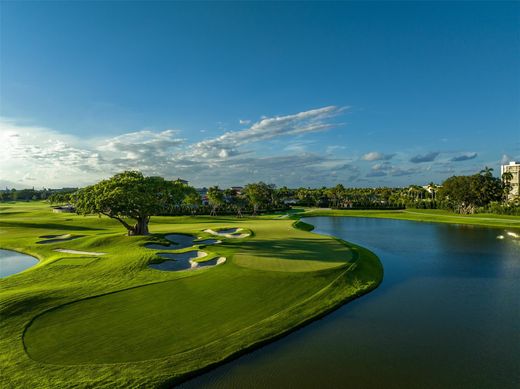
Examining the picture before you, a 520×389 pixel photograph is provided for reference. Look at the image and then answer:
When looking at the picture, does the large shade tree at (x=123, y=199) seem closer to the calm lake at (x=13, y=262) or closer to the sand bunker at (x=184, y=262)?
the calm lake at (x=13, y=262)

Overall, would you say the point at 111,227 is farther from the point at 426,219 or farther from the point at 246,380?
the point at 426,219

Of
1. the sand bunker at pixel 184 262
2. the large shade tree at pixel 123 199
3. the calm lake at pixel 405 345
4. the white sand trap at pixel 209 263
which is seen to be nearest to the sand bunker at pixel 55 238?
the large shade tree at pixel 123 199

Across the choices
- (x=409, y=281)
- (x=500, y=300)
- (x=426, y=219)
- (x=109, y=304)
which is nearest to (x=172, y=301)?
(x=109, y=304)

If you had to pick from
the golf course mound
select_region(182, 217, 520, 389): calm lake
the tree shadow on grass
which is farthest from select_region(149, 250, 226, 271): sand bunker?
the tree shadow on grass

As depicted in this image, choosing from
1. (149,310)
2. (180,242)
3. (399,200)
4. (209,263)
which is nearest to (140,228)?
(180,242)

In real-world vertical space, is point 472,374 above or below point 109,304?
below

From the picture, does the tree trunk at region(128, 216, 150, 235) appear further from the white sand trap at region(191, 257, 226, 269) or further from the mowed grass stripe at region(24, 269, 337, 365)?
the mowed grass stripe at region(24, 269, 337, 365)

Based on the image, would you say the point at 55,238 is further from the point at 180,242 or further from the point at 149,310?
the point at 149,310
